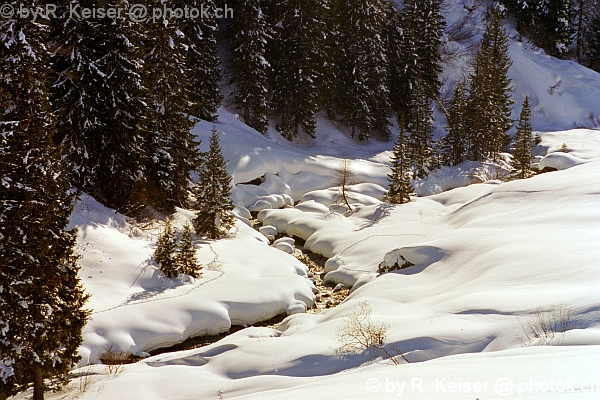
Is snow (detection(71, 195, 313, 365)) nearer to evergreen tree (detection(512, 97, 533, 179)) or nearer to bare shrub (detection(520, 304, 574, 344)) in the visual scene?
bare shrub (detection(520, 304, 574, 344))

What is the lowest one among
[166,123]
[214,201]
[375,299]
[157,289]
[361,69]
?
[375,299]

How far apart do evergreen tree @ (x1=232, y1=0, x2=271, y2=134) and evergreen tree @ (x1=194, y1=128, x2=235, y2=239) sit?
20.5 m

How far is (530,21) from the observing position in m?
64.5

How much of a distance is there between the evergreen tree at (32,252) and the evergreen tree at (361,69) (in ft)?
135

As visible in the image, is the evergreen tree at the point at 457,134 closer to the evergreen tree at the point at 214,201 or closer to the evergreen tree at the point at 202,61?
the evergreen tree at the point at 202,61

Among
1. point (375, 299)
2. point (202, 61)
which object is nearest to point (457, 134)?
point (202, 61)

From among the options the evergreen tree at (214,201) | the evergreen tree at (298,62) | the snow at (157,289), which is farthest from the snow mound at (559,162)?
the evergreen tree at (214,201)

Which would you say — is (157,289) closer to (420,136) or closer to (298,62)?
(298,62)

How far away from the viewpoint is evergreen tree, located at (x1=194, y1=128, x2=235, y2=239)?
938 inches

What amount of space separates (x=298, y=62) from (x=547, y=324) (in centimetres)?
4077

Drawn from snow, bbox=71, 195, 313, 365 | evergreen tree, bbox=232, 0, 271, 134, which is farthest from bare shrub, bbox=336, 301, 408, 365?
evergreen tree, bbox=232, 0, 271, 134

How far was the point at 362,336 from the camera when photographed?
10.8 metres

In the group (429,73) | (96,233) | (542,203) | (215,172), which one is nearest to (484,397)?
(542,203)

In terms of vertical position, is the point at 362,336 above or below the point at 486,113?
below
